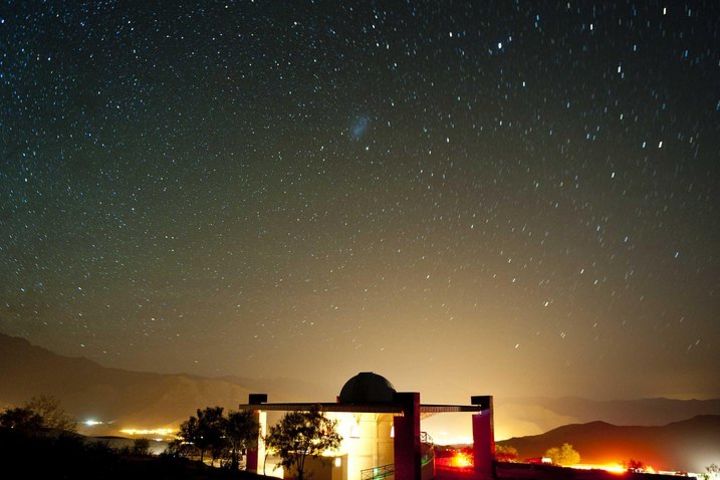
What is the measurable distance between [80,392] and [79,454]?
212 meters

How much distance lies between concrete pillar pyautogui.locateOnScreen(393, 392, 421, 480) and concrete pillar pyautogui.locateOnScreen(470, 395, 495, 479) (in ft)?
23.4

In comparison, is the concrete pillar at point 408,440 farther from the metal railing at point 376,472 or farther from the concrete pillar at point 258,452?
the concrete pillar at point 258,452

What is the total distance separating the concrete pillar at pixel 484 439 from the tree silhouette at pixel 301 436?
401 inches

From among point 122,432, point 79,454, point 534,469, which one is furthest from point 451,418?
point 79,454

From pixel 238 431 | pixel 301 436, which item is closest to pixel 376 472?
pixel 301 436

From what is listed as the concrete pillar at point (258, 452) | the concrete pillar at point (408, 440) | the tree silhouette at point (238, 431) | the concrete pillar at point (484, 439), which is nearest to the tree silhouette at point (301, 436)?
the concrete pillar at point (408, 440)

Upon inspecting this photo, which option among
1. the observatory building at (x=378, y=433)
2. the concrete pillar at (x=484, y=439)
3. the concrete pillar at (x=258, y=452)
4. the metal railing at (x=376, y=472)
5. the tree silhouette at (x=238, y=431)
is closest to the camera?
the observatory building at (x=378, y=433)

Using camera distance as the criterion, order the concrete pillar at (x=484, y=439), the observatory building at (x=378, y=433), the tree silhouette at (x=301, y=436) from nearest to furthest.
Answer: the tree silhouette at (x=301, y=436)
the observatory building at (x=378, y=433)
the concrete pillar at (x=484, y=439)

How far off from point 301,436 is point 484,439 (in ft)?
39.1

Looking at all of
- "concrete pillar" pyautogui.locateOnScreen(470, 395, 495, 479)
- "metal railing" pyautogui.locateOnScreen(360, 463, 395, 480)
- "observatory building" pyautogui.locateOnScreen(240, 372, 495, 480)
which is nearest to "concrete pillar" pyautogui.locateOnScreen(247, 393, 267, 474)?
"observatory building" pyautogui.locateOnScreen(240, 372, 495, 480)

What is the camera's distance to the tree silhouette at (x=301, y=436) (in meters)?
23.0

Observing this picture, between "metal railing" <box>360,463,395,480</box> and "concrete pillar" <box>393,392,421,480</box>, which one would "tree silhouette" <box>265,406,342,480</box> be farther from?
"metal railing" <box>360,463,395,480</box>

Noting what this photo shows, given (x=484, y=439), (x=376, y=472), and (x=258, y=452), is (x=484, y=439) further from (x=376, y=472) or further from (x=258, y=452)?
(x=258, y=452)

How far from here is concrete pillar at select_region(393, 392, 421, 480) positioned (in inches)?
900
